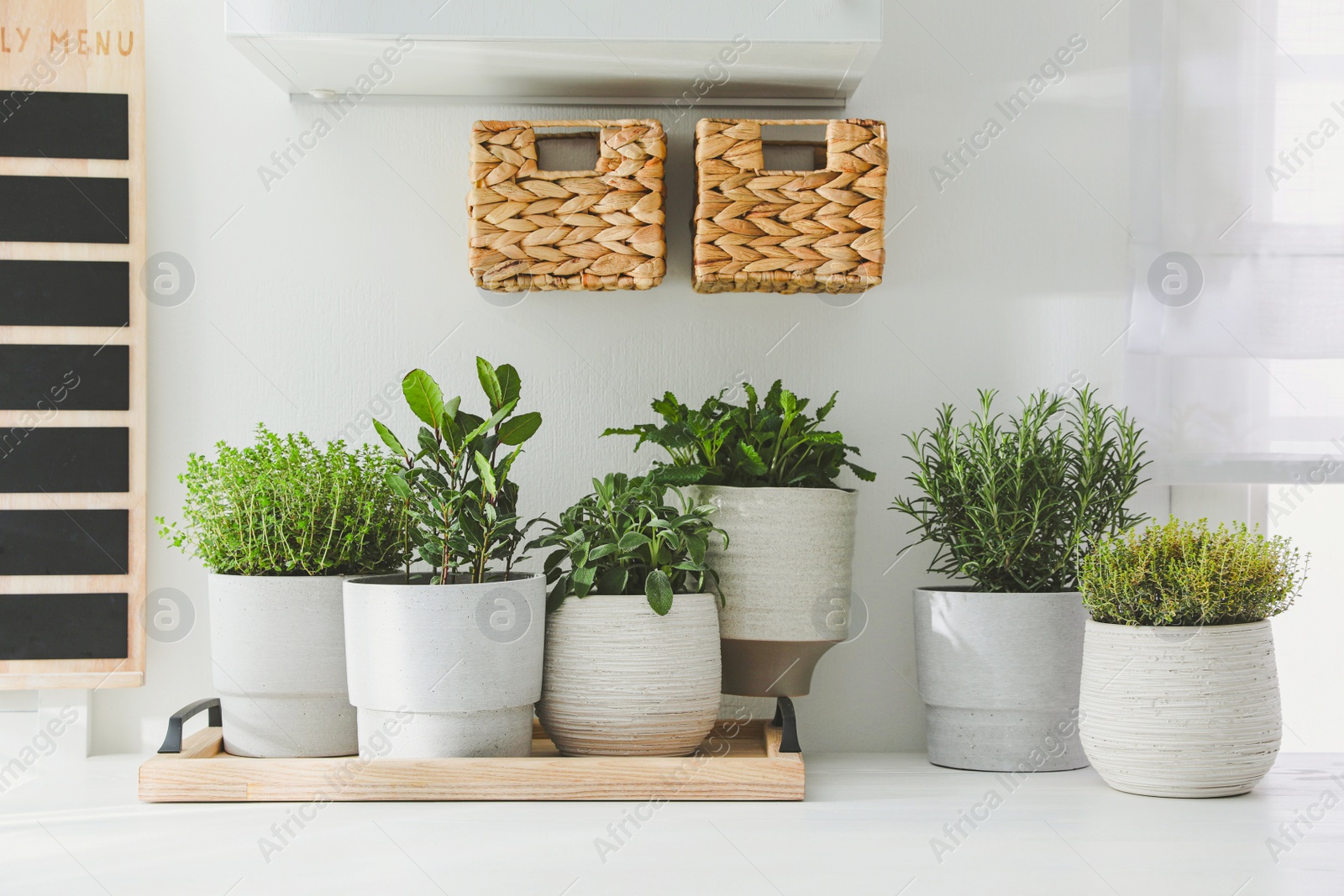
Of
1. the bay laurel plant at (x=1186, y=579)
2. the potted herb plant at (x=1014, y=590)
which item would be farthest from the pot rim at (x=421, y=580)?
the bay laurel plant at (x=1186, y=579)

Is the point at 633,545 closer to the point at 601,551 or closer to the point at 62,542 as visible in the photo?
the point at 601,551

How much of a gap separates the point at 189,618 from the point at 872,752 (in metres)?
0.79

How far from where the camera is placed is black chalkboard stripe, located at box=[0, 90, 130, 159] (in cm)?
116

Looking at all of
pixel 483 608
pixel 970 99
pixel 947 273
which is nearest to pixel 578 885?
pixel 483 608

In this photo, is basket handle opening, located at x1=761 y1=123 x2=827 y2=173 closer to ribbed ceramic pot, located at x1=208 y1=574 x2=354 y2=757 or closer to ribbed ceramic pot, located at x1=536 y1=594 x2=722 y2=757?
ribbed ceramic pot, located at x1=536 y1=594 x2=722 y2=757

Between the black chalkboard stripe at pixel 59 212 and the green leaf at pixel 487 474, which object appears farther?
the black chalkboard stripe at pixel 59 212

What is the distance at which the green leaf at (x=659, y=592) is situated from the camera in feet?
3.06

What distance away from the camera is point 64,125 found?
117 cm

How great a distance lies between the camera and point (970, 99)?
120cm

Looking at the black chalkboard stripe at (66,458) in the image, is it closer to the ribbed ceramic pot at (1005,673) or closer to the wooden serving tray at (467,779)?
the wooden serving tray at (467,779)

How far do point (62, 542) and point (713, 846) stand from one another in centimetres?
82

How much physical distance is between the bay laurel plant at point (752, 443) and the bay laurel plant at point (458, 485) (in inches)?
4.8

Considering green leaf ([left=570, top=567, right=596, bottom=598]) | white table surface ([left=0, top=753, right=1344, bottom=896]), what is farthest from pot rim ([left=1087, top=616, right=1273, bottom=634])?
green leaf ([left=570, top=567, right=596, bottom=598])

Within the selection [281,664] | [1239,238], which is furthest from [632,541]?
[1239,238]
